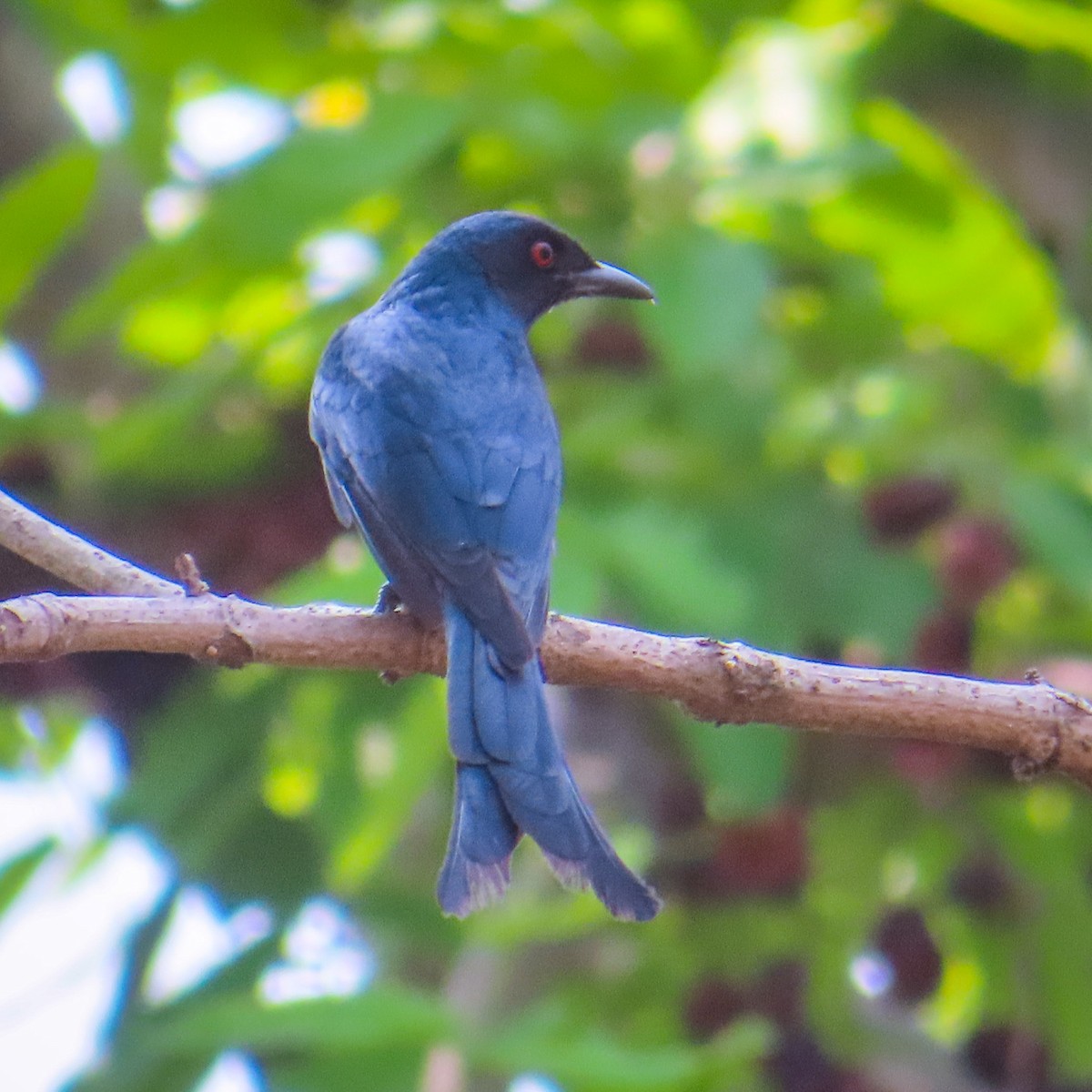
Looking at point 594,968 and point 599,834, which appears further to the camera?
point 594,968

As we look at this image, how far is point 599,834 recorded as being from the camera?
114 inches

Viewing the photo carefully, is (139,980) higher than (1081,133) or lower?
lower

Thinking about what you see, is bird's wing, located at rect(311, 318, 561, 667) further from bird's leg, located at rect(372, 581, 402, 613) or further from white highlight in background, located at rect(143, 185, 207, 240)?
white highlight in background, located at rect(143, 185, 207, 240)

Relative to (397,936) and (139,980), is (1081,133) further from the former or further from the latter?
(139,980)

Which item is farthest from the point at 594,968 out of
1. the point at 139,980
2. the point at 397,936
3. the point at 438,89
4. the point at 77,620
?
the point at 77,620

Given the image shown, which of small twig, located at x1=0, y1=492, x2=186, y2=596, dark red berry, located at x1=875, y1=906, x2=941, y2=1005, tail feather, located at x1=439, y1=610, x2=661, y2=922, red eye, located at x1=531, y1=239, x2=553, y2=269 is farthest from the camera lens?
dark red berry, located at x1=875, y1=906, x2=941, y2=1005

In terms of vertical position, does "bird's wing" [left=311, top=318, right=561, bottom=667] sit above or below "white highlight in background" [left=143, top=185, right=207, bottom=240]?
above

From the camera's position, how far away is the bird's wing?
10.8 feet

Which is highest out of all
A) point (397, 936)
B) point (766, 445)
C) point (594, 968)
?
point (766, 445)

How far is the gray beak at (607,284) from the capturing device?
4.28 metres

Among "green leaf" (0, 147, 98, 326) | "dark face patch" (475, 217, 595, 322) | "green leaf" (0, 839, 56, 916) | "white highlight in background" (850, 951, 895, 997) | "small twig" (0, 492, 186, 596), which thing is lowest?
"white highlight in background" (850, 951, 895, 997)

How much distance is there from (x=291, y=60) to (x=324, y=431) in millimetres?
1771

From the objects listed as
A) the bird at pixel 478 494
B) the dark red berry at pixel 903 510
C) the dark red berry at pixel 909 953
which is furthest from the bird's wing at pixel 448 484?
the dark red berry at pixel 909 953

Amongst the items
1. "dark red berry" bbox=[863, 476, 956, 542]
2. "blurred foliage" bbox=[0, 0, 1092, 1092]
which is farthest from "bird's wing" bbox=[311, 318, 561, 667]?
"dark red berry" bbox=[863, 476, 956, 542]
